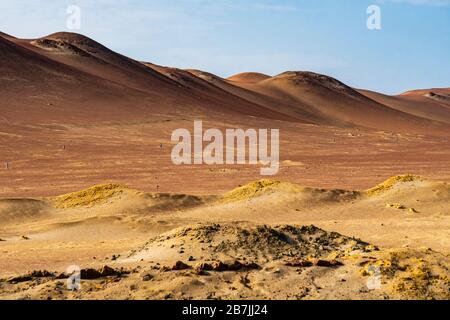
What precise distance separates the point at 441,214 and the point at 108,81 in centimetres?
5571

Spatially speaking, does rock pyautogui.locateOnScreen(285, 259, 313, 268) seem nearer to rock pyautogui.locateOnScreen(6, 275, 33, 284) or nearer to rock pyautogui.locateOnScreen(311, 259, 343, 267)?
rock pyautogui.locateOnScreen(311, 259, 343, 267)

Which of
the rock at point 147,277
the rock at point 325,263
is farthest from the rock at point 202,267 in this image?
the rock at point 325,263

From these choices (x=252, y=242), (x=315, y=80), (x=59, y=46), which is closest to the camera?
(x=252, y=242)

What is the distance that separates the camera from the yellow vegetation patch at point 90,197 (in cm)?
1700

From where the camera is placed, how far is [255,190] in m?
17.6

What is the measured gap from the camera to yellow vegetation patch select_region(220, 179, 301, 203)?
56.7ft

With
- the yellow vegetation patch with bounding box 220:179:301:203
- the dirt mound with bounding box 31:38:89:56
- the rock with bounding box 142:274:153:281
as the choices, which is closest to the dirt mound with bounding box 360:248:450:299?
the rock with bounding box 142:274:153:281

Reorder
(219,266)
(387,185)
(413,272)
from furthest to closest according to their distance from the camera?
(387,185), (219,266), (413,272)

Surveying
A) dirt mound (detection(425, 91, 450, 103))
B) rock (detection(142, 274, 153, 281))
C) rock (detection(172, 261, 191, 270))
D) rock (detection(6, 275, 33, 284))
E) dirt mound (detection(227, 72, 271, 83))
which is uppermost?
dirt mound (detection(227, 72, 271, 83))

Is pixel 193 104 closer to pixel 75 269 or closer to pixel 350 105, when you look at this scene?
pixel 350 105

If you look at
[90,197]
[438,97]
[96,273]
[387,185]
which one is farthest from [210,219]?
[438,97]

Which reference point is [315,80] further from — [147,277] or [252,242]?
[147,277]

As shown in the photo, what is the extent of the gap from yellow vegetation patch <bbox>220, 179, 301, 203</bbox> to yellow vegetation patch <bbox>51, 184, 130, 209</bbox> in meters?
2.88

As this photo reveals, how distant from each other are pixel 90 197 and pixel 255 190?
14.5 feet
